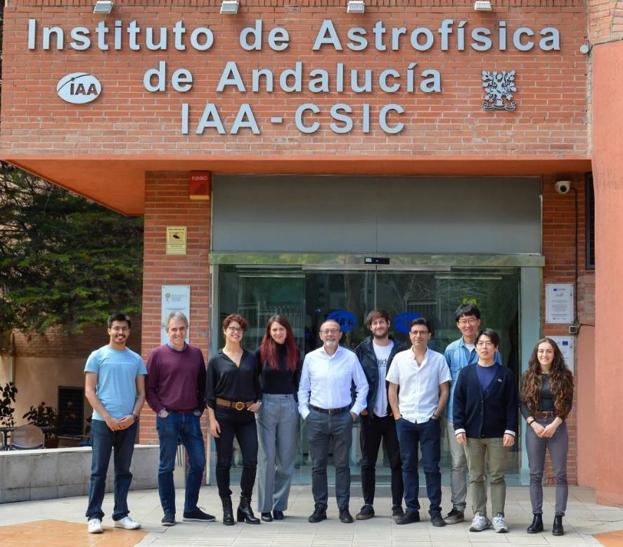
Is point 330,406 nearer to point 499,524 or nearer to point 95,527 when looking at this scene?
point 499,524

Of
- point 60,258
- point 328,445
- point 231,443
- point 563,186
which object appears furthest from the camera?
point 60,258

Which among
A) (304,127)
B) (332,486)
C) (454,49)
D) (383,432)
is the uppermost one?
(454,49)

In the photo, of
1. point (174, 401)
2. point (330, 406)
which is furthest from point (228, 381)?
point (330, 406)

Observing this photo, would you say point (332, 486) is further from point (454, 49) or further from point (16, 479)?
point (454, 49)

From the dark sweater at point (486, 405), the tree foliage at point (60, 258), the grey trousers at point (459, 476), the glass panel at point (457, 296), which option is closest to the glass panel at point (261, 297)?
the glass panel at point (457, 296)

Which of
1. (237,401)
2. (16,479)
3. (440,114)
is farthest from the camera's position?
(440,114)

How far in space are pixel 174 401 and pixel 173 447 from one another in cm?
40

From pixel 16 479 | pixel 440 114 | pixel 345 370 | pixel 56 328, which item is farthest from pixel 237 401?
pixel 56 328

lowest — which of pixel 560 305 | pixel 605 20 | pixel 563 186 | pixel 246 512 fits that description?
pixel 246 512

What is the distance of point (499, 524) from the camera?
8.16 meters

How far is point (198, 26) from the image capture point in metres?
10.3

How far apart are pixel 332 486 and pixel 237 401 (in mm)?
3068

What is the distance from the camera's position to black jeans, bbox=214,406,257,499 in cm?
835

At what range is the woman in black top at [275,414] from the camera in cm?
855
